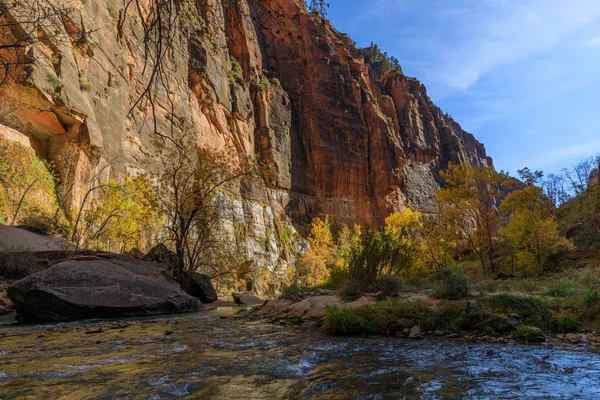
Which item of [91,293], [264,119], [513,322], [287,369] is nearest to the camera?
[287,369]

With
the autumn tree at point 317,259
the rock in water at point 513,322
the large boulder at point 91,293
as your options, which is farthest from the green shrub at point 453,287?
the autumn tree at point 317,259

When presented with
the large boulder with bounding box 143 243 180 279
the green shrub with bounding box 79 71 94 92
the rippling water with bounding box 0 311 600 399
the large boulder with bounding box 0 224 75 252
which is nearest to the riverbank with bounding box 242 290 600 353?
Answer: the rippling water with bounding box 0 311 600 399

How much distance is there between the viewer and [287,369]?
12.9 feet

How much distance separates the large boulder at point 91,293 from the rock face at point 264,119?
41.0ft

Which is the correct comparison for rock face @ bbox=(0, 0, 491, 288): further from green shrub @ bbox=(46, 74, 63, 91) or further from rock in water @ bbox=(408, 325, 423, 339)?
rock in water @ bbox=(408, 325, 423, 339)

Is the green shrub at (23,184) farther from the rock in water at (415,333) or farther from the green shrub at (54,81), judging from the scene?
the rock in water at (415,333)

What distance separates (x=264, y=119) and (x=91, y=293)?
4689 centimetres

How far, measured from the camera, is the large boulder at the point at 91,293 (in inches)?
341

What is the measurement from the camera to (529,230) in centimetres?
2088

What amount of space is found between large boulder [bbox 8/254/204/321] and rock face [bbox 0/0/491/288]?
492 inches

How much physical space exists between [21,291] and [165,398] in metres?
8.23

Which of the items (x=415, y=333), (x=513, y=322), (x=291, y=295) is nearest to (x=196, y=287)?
(x=291, y=295)

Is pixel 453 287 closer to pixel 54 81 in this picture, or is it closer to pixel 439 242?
pixel 439 242


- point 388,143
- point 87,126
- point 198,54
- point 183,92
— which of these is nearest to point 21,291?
point 87,126
